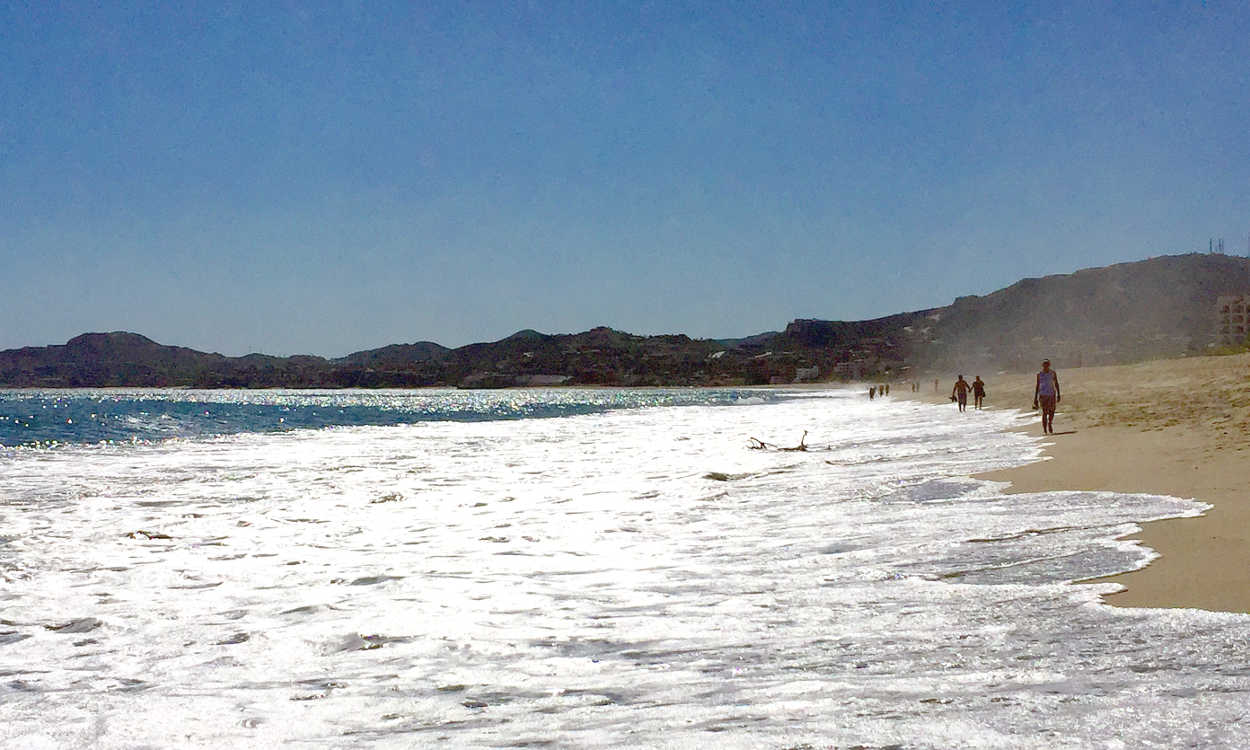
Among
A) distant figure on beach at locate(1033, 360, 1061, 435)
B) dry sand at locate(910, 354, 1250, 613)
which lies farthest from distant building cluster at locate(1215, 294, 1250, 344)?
distant figure on beach at locate(1033, 360, 1061, 435)

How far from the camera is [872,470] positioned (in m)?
13.1

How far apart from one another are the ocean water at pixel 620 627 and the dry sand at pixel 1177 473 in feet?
1.00

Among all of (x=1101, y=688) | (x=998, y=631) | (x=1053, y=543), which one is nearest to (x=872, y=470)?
(x=1053, y=543)

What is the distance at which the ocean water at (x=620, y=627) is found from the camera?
3.44 metres

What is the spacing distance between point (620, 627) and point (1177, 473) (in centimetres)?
709

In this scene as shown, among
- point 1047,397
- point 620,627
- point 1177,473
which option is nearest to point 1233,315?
point 1047,397

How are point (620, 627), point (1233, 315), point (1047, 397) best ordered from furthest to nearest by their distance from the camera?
1. point (1233, 315)
2. point (1047, 397)
3. point (620, 627)

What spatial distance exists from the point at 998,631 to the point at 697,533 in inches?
170

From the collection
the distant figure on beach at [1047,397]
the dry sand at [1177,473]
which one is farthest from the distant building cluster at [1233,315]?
the distant figure on beach at [1047,397]

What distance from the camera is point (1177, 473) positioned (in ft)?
30.5

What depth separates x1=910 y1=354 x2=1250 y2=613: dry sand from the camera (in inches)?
191

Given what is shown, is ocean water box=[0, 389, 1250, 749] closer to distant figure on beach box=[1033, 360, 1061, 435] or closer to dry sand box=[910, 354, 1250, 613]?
dry sand box=[910, 354, 1250, 613]

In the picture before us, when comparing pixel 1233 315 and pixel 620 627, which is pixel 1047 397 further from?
pixel 1233 315

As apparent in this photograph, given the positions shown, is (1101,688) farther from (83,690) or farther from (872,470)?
(872,470)
